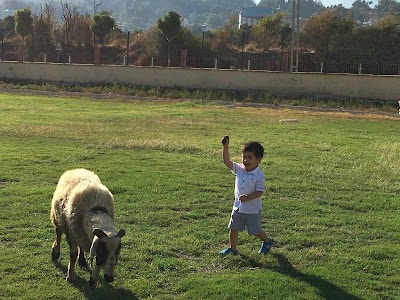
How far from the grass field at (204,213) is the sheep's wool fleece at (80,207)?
1.51 feet

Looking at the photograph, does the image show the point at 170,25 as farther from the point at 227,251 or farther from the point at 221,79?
the point at 227,251

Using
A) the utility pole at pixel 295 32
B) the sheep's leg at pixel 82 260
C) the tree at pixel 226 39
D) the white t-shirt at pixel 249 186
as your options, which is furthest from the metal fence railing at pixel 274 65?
the sheep's leg at pixel 82 260

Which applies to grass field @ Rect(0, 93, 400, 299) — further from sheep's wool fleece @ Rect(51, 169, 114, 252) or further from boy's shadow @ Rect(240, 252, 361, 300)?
sheep's wool fleece @ Rect(51, 169, 114, 252)

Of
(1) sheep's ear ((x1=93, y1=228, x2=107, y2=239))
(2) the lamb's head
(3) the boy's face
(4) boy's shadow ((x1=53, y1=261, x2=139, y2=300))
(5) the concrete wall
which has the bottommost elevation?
(4) boy's shadow ((x1=53, y1=261, x2=139, y2=300))

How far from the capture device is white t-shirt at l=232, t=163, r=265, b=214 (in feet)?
20.0

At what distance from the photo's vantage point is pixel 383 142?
600 inches

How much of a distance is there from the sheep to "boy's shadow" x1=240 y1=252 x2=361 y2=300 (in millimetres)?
1780

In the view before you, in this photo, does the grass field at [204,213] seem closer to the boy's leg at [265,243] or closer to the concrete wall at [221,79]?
the boy's leg at [265,243]

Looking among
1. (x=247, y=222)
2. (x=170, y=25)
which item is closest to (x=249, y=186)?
(x=247, y=222)

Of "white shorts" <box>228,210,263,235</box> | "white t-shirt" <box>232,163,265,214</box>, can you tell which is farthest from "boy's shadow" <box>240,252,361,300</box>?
"white t-shirt" <box>232,163,265,214</box>

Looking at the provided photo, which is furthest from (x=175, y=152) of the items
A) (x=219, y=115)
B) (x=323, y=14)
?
(x=323, y=14)

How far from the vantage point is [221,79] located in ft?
115

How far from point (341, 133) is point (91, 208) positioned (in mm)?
13384

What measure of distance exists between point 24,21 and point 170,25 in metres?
15.9
